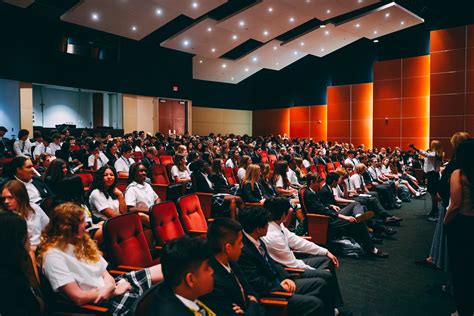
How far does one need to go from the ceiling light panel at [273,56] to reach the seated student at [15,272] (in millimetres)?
14971

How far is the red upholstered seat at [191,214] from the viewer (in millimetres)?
Answer: 3633

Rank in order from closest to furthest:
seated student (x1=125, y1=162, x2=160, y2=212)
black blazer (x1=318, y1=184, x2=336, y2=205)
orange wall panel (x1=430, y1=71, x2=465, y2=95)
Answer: seated student (x1=125, y1=162, x2=160, y2=212)
black blazer (x1=318, y1=184, x2=336, y2=205)
orange wall panel (x1=430, y1=71, x2=465, y2=95)

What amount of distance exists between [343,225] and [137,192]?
8.58 ft

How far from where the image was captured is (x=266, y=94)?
782 inches

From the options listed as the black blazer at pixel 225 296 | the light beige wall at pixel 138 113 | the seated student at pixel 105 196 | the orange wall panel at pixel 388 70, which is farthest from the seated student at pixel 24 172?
the orange wall panel at pixel 388 70

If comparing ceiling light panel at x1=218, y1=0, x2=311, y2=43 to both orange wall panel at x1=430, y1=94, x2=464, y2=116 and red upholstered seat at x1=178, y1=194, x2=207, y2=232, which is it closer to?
orange wall panel at x1=430, y1=94, x2=464, y2=116

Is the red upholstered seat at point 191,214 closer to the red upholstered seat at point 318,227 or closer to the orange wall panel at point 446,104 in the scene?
the red upholstered seat at point 318,227

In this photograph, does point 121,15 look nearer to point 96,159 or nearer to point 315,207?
point 96,159

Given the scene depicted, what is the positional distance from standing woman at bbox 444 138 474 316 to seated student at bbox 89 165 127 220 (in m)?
3.02

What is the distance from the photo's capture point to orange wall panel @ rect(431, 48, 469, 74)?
1138 centimetres

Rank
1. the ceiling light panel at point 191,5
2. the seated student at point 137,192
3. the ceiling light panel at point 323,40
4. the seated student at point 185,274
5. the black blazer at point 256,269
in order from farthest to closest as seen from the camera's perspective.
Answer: the ceiling light panel at point 323,40
the ceiling light panel at point 191,5
the seated student at point 137,192
the black blazer at point 256,269
the seated student at point 185,274

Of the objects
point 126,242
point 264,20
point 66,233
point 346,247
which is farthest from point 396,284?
point 264,20

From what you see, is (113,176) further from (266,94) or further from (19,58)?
(266,94)

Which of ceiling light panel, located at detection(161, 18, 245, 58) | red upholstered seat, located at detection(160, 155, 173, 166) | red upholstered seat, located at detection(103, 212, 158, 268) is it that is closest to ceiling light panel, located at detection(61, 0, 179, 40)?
ceiling light panel, located at detection(161, 18, 245, 58)
